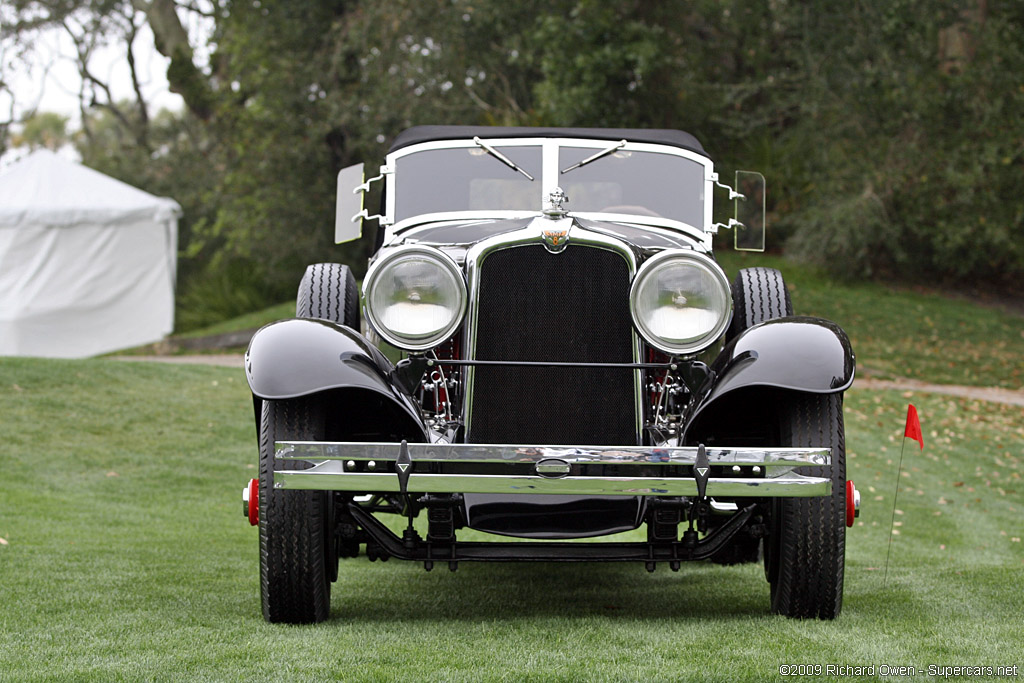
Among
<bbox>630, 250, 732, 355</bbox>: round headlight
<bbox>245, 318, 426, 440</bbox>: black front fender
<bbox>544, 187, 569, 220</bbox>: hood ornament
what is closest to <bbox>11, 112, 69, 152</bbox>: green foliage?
<bbox>544, 187, 569, 220</bbox>: hood ornament

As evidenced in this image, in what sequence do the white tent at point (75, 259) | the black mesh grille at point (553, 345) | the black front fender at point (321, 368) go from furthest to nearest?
1. the white tent at point (75, 259)
2. the black mesh grille at point (553, 345)
3. the black front fender at point (321, 368)

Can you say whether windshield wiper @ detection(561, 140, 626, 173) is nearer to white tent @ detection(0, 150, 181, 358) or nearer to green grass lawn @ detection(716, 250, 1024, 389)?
green grass lawn @ detection(716, 250, 1024, 389)

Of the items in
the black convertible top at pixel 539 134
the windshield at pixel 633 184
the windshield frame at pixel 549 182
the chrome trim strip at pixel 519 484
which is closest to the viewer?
the chrome trim strip at pixel 519 484

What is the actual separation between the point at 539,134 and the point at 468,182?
40 cm

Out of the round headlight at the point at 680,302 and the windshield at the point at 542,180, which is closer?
the round headlight at the point at 680,302

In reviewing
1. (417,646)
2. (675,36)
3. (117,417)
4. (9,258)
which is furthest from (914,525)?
(9,258)

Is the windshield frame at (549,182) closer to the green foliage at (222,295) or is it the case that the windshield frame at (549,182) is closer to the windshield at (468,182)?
the windshield at (468,182)

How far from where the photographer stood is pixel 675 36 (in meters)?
19.2

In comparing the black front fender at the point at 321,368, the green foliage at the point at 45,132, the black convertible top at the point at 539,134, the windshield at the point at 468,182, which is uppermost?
the green foliage at the point at 45,132

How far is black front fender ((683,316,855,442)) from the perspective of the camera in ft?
12.6

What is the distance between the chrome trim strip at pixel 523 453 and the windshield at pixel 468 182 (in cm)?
175

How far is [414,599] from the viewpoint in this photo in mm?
4867

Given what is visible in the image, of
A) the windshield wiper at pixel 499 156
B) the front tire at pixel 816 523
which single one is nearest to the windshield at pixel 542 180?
the windshield wiper at pixel 499 156

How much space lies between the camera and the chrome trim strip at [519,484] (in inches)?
142
